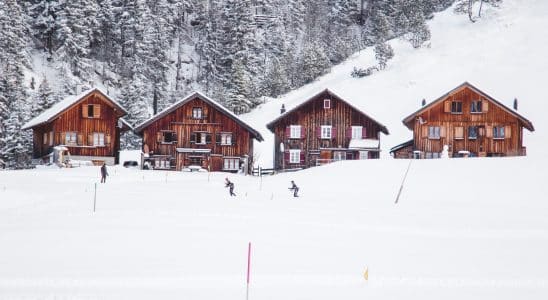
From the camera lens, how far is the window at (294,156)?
52.8 metres

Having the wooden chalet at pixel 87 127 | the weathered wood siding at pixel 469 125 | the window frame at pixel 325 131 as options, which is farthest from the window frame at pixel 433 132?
→ the wooden chalet at pixel 87 127

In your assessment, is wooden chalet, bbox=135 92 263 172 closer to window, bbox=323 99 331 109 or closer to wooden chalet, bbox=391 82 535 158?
window, bbox=323 99 331 109

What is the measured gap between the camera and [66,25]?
78.7 meters

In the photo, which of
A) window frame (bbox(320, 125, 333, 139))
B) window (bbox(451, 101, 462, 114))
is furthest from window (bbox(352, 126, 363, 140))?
window (bbox(451, 101, 462, 114))

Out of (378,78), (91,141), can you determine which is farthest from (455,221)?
(378,78)

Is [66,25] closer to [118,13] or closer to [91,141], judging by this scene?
[118,13]

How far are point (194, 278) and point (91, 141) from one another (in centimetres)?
4429

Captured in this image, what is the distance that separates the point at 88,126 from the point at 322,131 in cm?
2295

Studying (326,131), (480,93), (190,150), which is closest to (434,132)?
(480,93)

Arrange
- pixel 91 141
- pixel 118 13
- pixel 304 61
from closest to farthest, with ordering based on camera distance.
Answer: pixel 91 141, pixel 304 61, pixel 118 13

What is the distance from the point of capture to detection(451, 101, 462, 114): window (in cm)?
5034

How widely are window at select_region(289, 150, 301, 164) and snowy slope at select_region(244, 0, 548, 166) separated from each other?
9901mm

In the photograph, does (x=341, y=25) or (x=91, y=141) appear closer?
(x=91, y=141)

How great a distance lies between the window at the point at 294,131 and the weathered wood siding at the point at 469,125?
36.6 feet
